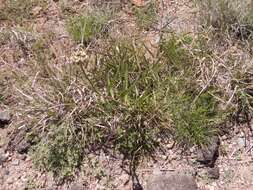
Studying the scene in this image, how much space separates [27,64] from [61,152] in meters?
0.72

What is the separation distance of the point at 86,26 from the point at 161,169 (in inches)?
42.7

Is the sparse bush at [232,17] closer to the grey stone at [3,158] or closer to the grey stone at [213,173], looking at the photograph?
the grey stone at [213,173]

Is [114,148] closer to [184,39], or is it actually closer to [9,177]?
[9,177]

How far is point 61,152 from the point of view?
2.71 m

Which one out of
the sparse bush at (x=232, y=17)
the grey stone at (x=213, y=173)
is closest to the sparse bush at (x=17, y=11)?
the sparse bush at (x=232, y=17)

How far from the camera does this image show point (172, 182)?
266 cm

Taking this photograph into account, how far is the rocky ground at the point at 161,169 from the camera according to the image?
2.71 metres

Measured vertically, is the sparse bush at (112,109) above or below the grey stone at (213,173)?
above

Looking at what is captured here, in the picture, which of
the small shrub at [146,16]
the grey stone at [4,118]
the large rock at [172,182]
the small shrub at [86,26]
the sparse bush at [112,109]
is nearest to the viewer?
the large rock at [172,182]

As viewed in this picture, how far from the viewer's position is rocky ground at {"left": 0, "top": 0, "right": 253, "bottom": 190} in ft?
8.89

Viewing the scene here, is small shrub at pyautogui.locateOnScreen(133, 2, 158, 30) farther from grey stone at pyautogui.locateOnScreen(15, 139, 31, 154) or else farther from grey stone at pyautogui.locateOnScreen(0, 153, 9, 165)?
grey stone at pyautogui.locateOnScreen(0, 153, 9, 165)

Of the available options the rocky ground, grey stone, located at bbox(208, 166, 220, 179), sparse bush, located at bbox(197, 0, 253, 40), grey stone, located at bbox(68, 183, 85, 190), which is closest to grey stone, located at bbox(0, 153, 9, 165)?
the rocky ground

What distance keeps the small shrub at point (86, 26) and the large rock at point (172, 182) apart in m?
1.04

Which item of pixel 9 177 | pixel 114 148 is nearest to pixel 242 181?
pixel 114 148
